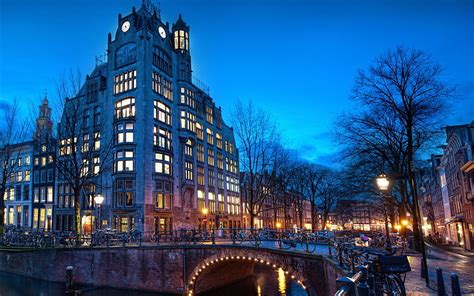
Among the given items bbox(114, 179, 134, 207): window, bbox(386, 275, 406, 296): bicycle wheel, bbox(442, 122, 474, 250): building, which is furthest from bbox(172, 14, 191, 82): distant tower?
bbox(386, 275, 406, 296): bicycle wheel

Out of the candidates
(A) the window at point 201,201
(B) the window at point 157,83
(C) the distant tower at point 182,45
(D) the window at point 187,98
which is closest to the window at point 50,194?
(A) the window at point 201,201

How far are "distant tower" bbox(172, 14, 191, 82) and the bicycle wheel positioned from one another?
43.7 m

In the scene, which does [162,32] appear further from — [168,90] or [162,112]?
[162,112]

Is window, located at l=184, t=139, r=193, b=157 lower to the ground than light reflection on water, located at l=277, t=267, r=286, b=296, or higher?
higher

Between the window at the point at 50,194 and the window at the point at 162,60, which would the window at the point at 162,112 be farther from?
the window at the point at 50,194

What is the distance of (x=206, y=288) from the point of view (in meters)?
28.5

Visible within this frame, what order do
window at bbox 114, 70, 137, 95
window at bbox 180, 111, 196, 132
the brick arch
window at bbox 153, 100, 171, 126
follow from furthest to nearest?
window at bbox 180, 111, 196, 132, window at bbox 153, 100, 171, 126, window at bbox 114, 70, 137, 95, the brick arch

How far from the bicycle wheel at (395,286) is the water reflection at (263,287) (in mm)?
18710

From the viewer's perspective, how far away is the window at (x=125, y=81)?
4316 centimetres

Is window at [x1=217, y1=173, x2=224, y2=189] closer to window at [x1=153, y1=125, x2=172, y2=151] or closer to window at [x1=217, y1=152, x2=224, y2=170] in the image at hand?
window at [x1=217, y1=152, x2=224, y2=170]

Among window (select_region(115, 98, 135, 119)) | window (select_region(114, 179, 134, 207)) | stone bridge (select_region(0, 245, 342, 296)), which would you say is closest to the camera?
stone bridge (select_region(0, 245, 342, 296))

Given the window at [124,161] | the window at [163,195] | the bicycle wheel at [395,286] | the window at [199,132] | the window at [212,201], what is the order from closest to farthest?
1. the bicycle wheel at [395,286]
2. the window at [124,161]
3. the window at [163,195]
4. the window at [199,132]
5. the window at [212,201]

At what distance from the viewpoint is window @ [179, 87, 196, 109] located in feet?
159

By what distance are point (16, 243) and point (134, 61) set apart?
2308 centimetres
